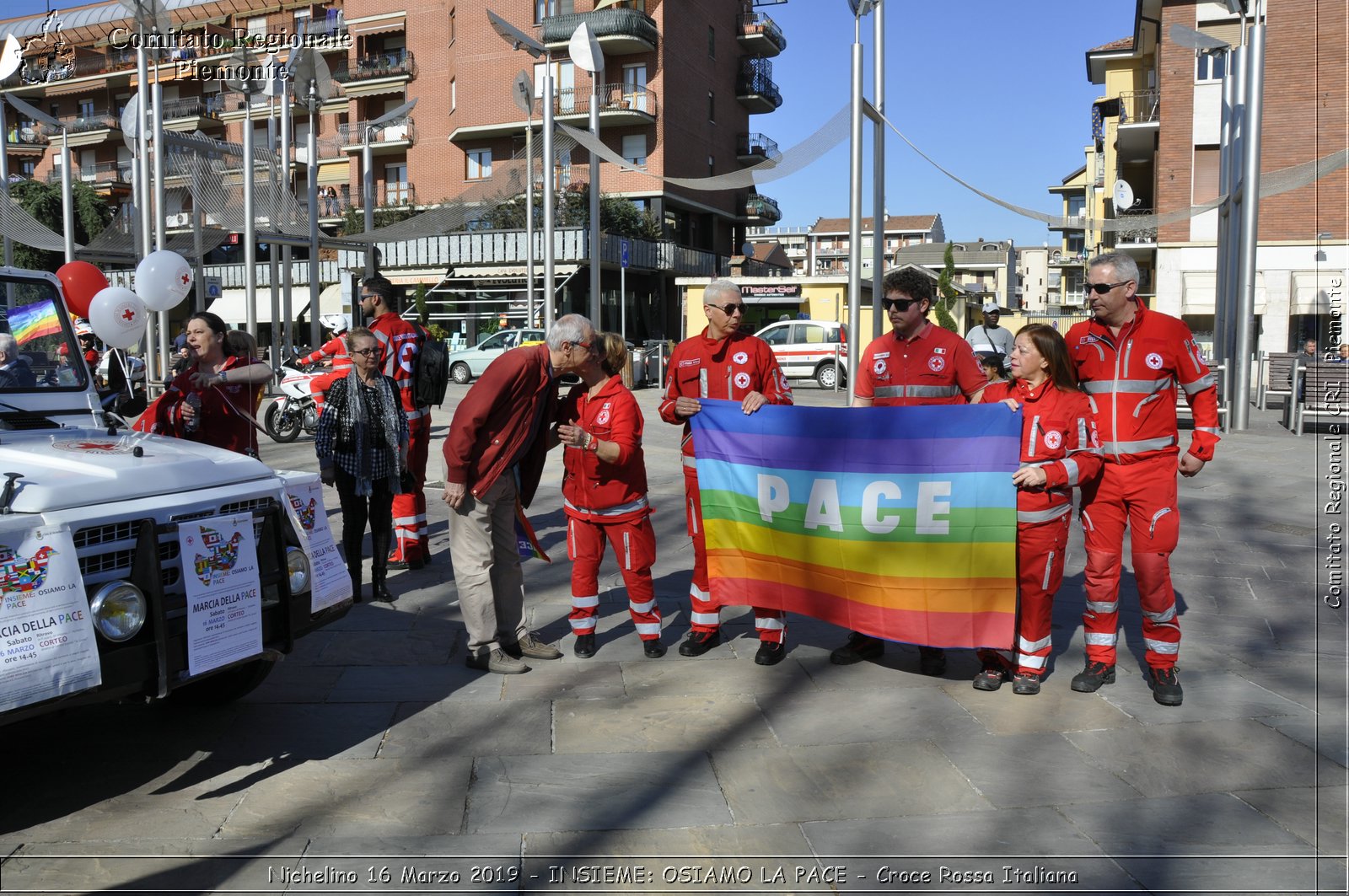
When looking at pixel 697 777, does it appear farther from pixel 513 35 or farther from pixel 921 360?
pixel 513 35

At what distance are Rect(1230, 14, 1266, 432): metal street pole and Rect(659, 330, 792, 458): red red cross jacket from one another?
44.6ft

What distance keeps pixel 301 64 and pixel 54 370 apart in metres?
14.8

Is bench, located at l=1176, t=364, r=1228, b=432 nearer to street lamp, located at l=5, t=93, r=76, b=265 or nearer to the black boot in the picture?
the black boot

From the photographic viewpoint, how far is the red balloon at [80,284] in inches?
303

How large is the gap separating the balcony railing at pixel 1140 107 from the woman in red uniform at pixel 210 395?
37578 mm

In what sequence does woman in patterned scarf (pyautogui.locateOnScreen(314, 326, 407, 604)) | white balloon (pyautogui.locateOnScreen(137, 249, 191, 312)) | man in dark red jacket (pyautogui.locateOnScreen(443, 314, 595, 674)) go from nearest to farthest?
man in dark red jacket (pyautogui.locateOnScreen(443, 314, 595, 674))
woman in patterned scarf (pyautogui.locateOnScreen(314, 326, 407, 604))
white balloon (pyautogui.locateOnScreen(137, 249, 191, 312))

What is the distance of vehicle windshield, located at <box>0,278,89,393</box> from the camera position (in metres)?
5.27

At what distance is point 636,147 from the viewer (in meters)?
45.0

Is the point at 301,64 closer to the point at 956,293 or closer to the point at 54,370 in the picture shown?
the point at 54,370

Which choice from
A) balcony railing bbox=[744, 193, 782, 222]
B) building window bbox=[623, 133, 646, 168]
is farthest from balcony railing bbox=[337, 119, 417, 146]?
balcony railing bbox=[744, 193, 782, 222]

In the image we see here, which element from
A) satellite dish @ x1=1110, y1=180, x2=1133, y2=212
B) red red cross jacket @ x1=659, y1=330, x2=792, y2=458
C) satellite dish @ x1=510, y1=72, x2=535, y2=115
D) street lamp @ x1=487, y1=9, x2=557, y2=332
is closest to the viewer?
red red cross jacket @ x1=659, y1=330, x2=792, y2=458

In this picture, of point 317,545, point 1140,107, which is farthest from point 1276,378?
point 1140,107

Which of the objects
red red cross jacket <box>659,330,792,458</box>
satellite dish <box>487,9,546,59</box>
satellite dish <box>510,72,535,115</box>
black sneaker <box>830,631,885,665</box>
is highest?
satellite dish <box>487,9,546,59</box>

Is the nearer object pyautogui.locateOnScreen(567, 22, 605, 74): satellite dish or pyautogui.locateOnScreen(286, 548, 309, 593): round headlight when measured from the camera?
pyautogui.locateOnScreen(286, 548, 309, 593): round headlight
